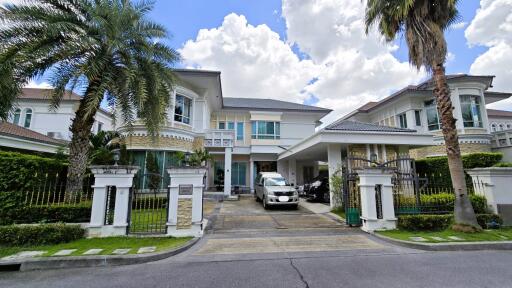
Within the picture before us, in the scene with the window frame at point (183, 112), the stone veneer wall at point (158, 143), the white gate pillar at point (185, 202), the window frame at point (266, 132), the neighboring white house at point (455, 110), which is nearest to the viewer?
the white gate pillar at point (185, 202)

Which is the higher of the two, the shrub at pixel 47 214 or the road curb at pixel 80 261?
the shrub at pixel 47 214

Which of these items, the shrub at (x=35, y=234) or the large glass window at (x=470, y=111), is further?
the large glass window at (x=470, y=111)

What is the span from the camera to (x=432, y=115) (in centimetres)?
2097

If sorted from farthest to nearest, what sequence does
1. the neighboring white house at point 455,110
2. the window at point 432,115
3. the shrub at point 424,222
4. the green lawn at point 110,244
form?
1. the window at point 432,115
2. the neighboring white house at point 455,110
3. the shrub at point 424,222
4. the green lawn at point 110,244

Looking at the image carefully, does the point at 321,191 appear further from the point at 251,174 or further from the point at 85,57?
the point at 85,57

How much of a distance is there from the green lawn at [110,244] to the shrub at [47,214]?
0.92 m

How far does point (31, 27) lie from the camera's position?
7867mm

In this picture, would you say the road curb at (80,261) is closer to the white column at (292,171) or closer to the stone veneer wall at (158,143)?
the stone veneer wall at (158,143)

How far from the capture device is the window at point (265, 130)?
75.3 feet

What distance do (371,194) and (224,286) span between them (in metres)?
6.03

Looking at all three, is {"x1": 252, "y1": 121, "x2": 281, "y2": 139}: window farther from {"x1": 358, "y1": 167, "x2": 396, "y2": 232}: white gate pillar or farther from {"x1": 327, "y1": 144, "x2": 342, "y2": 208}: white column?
{"x1": 358, "y1": 167, "x2": 396, "y2": 232}: white gate pillar

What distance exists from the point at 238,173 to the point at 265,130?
4893mm

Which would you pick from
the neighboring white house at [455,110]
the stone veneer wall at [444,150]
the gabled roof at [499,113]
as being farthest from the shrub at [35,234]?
the gabled roof at [499,113]

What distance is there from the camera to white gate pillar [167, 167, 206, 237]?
722 centimetres
